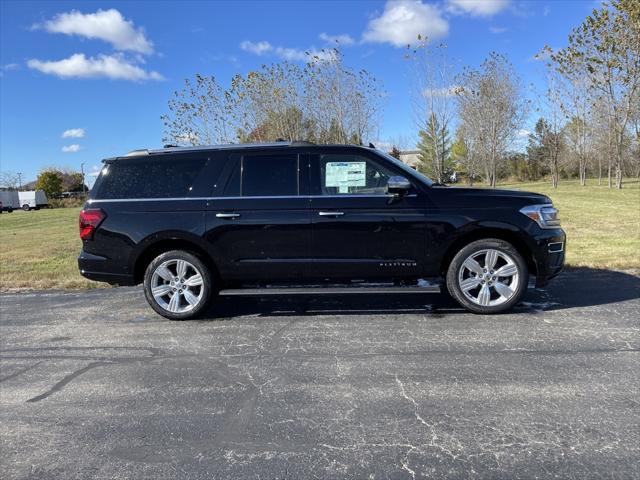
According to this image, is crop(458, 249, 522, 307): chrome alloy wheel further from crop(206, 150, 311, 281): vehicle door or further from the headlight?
crop(206, 150, 311, 281): vehicle door

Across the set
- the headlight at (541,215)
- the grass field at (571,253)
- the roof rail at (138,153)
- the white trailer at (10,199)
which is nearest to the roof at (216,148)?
the roof rail at (138,153)

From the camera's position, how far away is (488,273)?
16.8ft

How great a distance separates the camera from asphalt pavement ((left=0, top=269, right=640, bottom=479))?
267 cm

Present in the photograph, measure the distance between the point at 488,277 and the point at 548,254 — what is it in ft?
2.18

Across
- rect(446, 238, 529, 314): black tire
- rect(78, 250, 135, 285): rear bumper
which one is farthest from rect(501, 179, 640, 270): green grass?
rect(78, 250, 135, 285): rear bumper

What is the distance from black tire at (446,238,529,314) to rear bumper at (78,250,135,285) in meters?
3.66

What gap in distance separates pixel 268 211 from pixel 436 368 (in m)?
2.46

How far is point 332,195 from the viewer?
525 cm

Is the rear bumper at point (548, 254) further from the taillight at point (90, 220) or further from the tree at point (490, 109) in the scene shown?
the tree at point (490, 109)

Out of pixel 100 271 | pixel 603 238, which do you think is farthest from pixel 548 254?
pixel 603 238

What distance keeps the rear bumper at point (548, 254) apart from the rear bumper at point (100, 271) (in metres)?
4.53

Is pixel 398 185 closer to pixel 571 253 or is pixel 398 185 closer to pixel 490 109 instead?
pixel 571 253

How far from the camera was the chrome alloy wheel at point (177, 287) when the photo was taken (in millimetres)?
5457

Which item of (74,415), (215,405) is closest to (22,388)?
(74,415)
